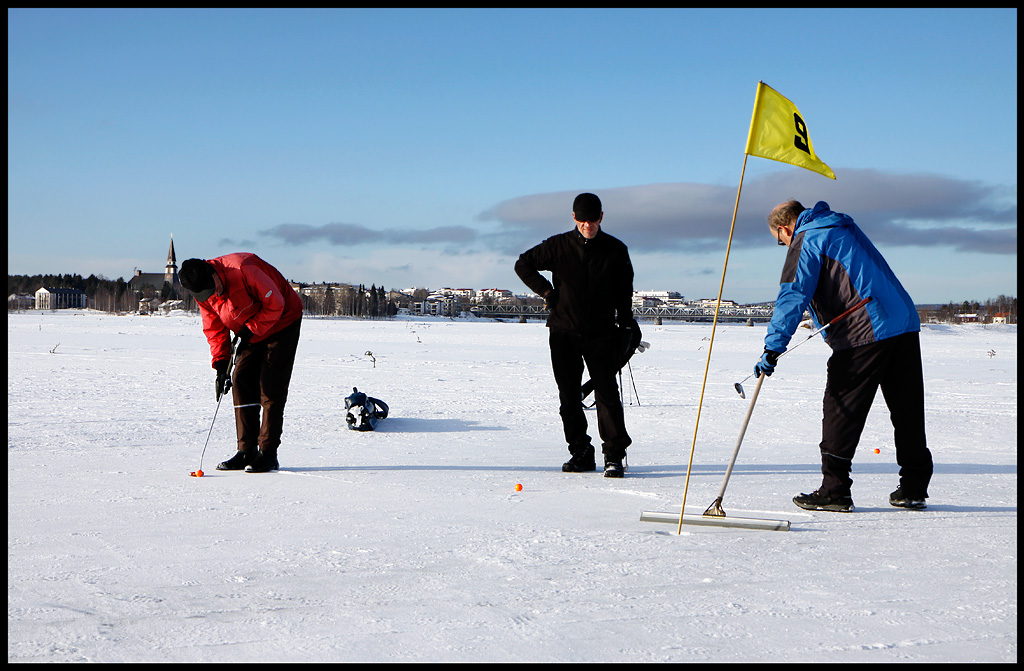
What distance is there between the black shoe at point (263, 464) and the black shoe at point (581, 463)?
6.74 ft

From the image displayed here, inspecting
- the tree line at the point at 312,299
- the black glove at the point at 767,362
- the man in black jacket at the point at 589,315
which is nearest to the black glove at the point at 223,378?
the man in black jacket at the point at 589,315

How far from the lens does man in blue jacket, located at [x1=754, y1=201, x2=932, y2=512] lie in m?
4.24

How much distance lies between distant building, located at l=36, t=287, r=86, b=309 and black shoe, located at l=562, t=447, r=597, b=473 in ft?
609

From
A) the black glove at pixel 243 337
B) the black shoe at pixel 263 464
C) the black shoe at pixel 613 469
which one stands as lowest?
the black shoe at pixel 263 464

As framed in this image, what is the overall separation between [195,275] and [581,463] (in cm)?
293

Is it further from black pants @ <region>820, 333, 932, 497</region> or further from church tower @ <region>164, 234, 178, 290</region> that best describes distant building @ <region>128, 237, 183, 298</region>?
black pants @ <region>820, 333, 932, 497</region>

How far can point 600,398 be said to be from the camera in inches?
219

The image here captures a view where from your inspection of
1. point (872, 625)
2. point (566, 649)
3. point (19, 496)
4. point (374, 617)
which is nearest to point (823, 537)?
point (872, 625)

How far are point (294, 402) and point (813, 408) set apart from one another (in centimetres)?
607

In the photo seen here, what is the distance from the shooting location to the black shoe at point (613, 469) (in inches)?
212

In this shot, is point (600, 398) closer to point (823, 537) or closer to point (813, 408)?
point (823, 537)

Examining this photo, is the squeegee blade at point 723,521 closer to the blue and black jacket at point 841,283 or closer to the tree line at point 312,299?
the blue and black jacket at point 841,283

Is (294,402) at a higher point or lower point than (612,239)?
lower

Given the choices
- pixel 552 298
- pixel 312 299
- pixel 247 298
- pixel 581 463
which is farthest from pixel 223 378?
pixel 312 299
